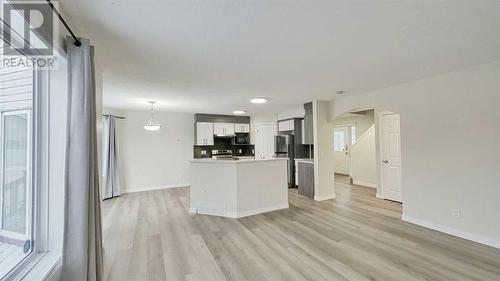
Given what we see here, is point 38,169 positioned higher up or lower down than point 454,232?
higher up

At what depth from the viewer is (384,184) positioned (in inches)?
206

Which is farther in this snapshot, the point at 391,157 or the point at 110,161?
the point at 110,161

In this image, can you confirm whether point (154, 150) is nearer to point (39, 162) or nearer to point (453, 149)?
point (39, 162)

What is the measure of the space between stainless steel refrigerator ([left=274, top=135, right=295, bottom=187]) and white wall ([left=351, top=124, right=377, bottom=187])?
2.33 meters

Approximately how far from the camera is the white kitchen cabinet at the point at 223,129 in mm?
7320

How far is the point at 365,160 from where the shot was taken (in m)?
7.04

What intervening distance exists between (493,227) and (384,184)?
2396mm

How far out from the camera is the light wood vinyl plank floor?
231 centimetres

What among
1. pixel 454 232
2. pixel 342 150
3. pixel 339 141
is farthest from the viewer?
pixel 339 141

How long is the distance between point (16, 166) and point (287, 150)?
5.79m

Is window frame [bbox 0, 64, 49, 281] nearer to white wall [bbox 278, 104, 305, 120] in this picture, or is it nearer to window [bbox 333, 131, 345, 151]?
white wall [bbox 278, 104, 305, 120]

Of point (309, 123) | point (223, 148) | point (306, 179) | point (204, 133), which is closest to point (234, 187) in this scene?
point (306, 179)

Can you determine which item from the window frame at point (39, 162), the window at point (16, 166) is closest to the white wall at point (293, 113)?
the window frame at point (39, 162)

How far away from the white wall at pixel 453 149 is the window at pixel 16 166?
488 centimetres
